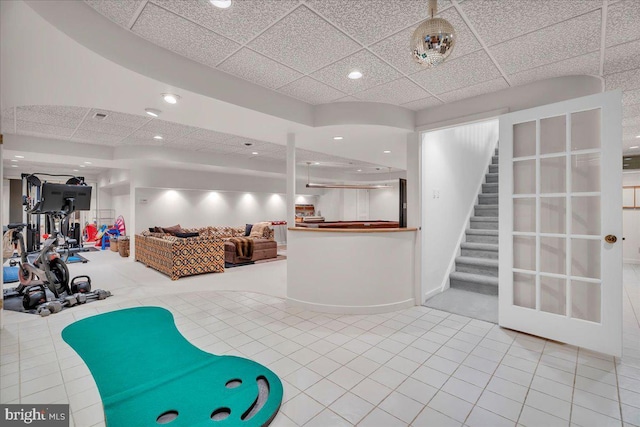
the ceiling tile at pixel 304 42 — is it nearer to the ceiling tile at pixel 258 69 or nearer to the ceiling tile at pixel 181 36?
the ceiling tile at pixel 258 69

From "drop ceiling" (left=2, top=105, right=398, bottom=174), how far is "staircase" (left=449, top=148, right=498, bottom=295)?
3871mm

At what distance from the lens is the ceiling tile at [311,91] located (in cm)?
314

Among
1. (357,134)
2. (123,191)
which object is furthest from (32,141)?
(357,134)

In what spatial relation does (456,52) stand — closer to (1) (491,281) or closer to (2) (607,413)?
(2) (607,413)

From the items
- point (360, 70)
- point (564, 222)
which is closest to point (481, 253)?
point (564, 222)

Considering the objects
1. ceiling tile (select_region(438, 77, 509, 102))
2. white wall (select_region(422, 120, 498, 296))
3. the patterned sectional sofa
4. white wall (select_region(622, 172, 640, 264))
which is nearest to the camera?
ceiling tile (select_region(438, 77, 509, 102))

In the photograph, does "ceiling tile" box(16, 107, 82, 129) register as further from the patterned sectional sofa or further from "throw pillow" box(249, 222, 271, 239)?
"throw pillow" box(249, 222, 271, 239)

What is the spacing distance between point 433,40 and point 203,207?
8.60 m

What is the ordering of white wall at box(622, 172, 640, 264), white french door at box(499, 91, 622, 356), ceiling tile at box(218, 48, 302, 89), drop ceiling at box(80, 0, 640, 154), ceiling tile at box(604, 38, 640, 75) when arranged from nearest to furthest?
drop ceiling at box(80, 0, 640, 154), ceiling tile at box(604, 38, 640, 75), white french door at box(499, 91, 622, 356), ceiling tile at box(218, 48, 302, 89), white wall at box(622, 172, 640, 264)

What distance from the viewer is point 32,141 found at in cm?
545

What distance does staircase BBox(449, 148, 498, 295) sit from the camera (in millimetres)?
4340

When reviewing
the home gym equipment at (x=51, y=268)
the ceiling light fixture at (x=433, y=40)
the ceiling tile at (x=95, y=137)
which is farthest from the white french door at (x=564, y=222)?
the ceiling tile at (x=95, y=137)

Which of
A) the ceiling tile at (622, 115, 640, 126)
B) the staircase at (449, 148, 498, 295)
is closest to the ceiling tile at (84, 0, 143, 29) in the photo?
the staircase at (449, 148, 498, 295)

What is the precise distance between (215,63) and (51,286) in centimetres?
403
